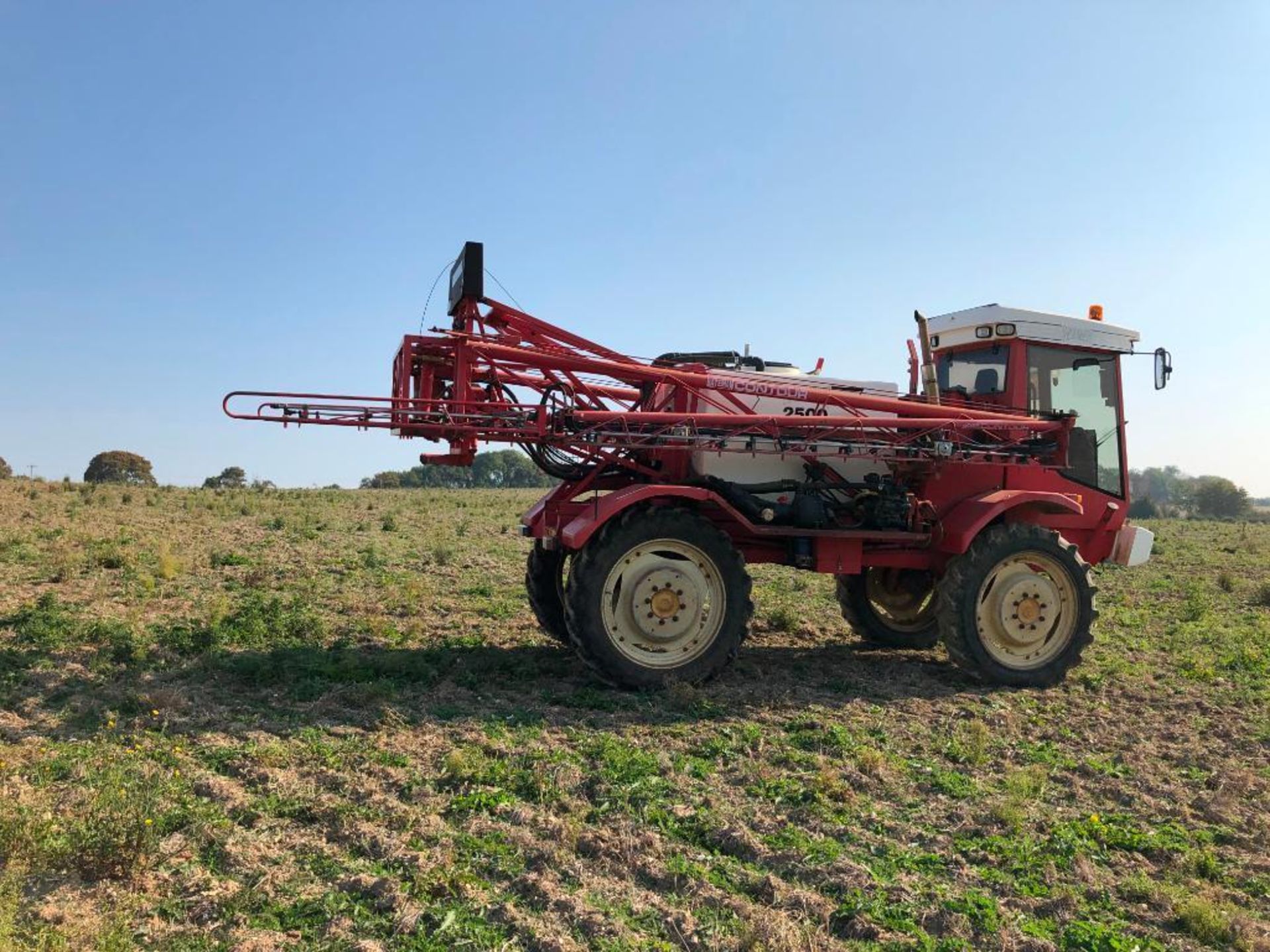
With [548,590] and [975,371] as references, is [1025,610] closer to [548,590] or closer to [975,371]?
[975,371]

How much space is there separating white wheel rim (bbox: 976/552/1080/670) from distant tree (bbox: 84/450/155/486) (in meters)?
38.9

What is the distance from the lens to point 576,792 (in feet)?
16.7

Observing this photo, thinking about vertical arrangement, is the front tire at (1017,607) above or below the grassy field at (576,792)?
above

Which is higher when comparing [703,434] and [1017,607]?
[703,434]

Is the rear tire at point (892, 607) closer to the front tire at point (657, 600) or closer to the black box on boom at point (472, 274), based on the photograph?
the front tire at point (657, 600)

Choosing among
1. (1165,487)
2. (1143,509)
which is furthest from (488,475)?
(1165,487)

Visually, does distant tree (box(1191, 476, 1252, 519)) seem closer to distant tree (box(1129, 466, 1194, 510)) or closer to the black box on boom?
distant tree (box(1129, 466, 1194, 510))

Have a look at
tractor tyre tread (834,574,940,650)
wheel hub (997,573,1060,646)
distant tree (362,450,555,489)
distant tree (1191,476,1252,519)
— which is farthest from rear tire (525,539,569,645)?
distant tree (1191,476,1252,519)

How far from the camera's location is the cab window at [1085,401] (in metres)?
9.20

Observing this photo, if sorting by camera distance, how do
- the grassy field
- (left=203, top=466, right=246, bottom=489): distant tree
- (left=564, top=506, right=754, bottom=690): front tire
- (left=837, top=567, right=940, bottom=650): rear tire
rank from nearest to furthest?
1. the grassy field
2. (left=564, top=506, right=754, bottom=690): front tire
3. (left=837, top=567, right=940, bottom=650): rear tire
4. (left=203, top=466, right=246, bottom=489): distant tree

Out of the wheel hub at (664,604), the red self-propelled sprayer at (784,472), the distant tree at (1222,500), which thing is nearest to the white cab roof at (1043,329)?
the red self-propelled sprayer at (784,472)

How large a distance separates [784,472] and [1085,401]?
137 inches

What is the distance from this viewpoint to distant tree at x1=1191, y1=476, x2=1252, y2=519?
209 ft

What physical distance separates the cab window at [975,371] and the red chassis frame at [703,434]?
17cm
